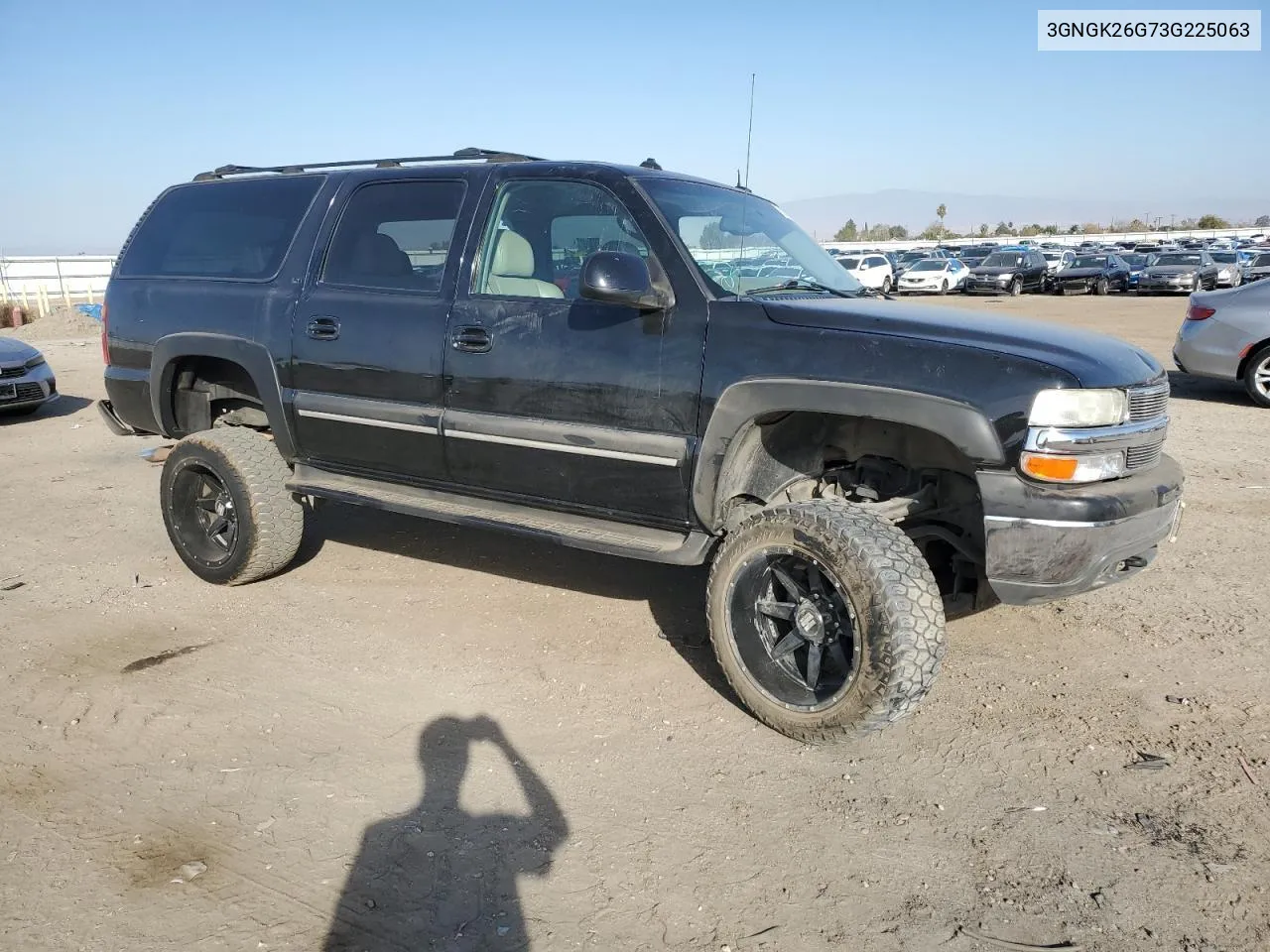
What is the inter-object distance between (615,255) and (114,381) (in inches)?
135

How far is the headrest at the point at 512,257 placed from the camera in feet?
14.0

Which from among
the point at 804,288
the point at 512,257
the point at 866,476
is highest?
the point at 512,257

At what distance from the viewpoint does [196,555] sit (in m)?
5.30

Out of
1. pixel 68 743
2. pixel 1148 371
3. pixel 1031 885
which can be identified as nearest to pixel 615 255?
pixel 1148 371

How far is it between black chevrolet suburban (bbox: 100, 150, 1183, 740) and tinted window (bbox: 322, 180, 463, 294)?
0.05 feet

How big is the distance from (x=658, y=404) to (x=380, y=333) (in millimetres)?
1480

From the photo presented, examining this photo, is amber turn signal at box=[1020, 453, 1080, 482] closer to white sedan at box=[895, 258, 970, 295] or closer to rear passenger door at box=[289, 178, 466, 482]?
rear passenger door at box=[289, 178, 466, 482]

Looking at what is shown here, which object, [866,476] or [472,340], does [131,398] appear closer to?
[472,340]

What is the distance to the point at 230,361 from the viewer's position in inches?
201

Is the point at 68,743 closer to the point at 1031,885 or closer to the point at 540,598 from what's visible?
the point at 540,598

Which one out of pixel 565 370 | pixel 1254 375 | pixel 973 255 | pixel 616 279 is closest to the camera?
pixel 616 279

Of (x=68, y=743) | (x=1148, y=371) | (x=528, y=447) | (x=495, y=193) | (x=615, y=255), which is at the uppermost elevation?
(x=495, y=193)

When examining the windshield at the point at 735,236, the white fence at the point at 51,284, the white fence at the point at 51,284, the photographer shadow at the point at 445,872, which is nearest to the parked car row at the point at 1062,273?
the white fence at the point at 51,284

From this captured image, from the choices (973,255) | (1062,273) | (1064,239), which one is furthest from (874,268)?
(1064,239)
